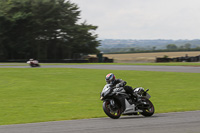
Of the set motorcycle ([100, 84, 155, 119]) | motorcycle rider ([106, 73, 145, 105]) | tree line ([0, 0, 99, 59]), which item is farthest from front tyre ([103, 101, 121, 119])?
tree line ([0, 0, 99, 59])

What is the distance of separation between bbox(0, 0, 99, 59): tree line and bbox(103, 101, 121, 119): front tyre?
46110 mm

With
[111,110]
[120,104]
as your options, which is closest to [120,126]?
[111,110]

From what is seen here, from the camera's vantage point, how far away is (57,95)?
14.3 m

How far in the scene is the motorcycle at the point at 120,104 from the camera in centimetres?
838

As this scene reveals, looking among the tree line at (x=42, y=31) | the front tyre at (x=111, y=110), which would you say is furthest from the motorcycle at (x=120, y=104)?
the tree line at (x=42, y=31)

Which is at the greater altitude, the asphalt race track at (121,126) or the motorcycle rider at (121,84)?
the motorcycle rider at (121,84)

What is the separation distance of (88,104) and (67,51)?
44.4 m

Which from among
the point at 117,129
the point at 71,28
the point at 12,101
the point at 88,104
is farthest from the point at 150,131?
the point at 71,28

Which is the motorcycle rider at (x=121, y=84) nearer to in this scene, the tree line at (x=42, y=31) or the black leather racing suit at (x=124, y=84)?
the black leather racing suit at (x=124, y=84)

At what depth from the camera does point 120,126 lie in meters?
7.38

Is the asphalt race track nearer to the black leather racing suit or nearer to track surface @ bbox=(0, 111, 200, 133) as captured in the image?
track surface @ bbox=(0, 111, 200, 133)

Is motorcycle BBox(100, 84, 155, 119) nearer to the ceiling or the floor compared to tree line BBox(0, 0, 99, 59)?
nearer to the floor

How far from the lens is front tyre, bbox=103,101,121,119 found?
27.5 ft

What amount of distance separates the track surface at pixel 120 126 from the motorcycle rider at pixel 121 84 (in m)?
0.61
